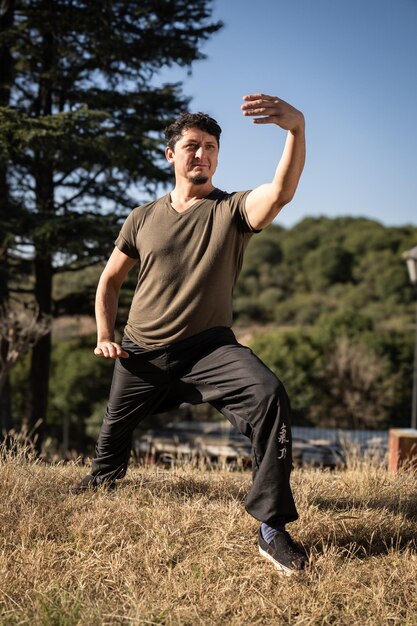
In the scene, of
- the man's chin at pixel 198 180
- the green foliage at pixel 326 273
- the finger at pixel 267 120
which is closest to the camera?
the finger at pixel 267 120

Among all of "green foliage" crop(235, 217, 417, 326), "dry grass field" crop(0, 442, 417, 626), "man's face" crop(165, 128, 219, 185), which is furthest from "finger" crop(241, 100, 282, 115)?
"green foliage" crop(235, 217, 417, 326)

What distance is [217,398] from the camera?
3314 millimetres

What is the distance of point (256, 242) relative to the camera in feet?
162

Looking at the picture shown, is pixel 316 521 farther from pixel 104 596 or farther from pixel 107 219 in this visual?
pixel 107 219

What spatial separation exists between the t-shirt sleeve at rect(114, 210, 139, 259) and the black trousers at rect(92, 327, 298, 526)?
1.56ft

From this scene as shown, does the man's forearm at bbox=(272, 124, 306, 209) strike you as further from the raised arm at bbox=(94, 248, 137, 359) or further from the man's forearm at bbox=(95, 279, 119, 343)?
the man's forearm at bbox=(95, 279, 119, 343)

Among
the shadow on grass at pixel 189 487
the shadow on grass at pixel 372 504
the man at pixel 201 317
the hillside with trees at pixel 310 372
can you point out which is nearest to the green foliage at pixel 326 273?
the hillside with trees at pixel 310 372

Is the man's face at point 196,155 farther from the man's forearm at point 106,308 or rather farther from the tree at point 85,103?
the tree at point 85,103

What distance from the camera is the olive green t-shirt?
3332mm

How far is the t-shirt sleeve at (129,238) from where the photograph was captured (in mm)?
3699

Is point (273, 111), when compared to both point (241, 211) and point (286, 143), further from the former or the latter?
point (241, 211)

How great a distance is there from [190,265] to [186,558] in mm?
1379

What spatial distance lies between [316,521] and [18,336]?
359 inches

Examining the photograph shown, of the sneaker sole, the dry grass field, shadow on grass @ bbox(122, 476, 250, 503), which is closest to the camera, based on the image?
the dry grass field
